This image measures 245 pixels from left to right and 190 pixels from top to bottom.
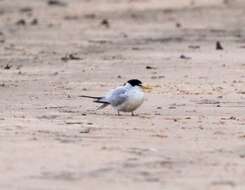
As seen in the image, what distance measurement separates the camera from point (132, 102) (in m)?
12.4

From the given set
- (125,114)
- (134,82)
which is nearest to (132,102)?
(134,82)

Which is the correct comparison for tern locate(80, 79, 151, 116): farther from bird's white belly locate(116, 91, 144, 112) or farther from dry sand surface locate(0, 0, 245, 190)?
dry sand surface locate(0, 0, 245, 190)

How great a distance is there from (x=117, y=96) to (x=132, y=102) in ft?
0.73

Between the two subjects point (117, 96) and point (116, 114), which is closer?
point (117, 96)

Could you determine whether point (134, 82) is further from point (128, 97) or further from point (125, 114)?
point (125, 114)

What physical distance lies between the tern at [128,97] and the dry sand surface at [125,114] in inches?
6.1

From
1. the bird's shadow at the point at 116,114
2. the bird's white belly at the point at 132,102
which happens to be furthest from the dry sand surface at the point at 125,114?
the bird's white belly at the point at 132,102

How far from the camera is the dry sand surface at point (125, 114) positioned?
881cm

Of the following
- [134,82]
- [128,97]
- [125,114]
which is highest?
[134,82]

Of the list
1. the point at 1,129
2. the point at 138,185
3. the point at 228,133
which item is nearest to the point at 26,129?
the point at 1,129

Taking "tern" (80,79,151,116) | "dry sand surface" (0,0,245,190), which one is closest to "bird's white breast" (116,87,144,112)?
"tern" (80,79,151,116)

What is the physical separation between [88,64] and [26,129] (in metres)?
7.58

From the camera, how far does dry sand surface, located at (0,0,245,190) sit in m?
8.81

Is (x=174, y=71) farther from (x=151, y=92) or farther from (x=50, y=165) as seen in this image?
(x=50, y=165)
